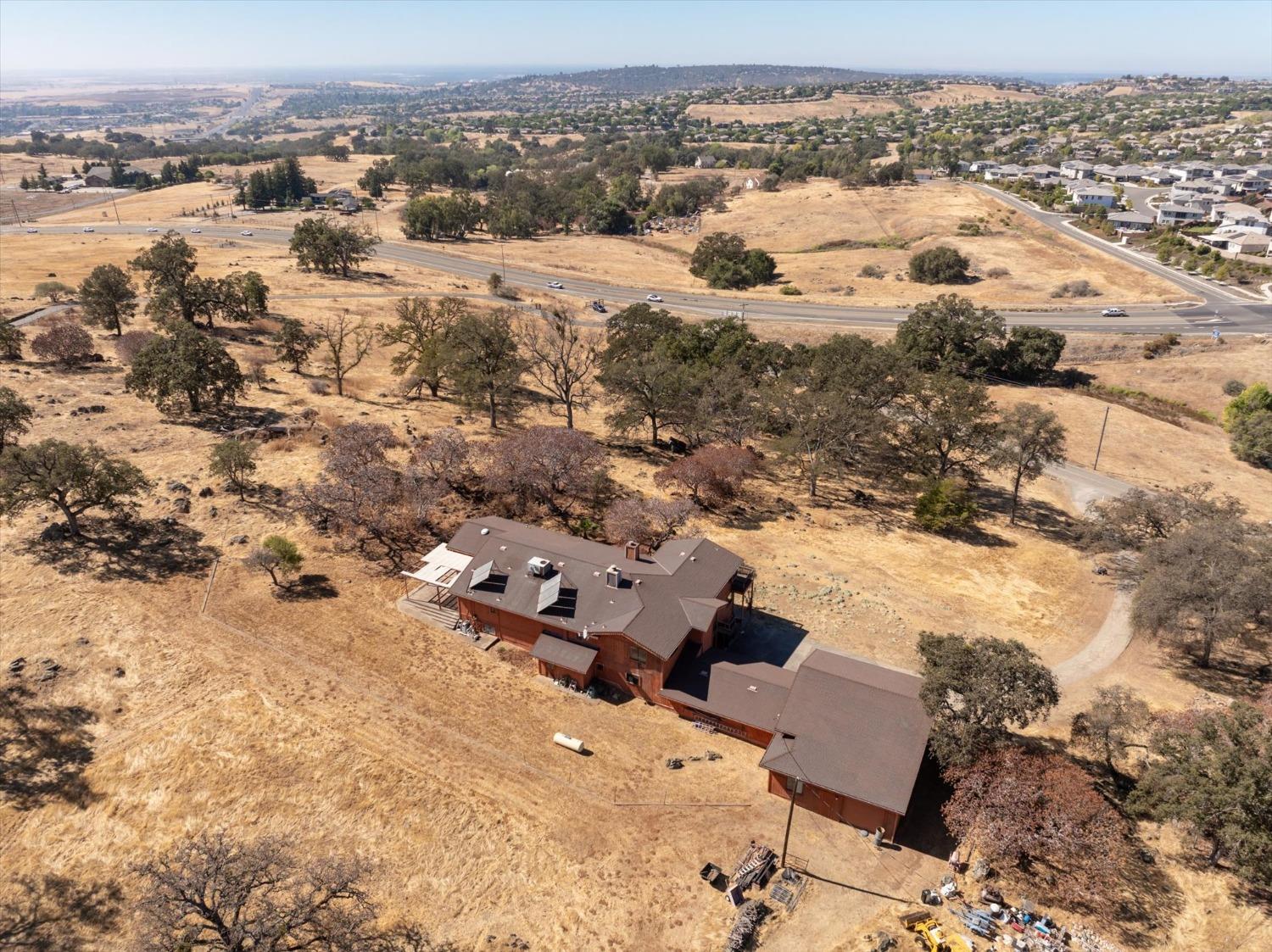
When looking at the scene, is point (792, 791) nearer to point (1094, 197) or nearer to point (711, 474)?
point (711, 474)

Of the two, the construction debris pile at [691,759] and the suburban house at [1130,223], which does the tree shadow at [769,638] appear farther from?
the suburban house at [1130,223]

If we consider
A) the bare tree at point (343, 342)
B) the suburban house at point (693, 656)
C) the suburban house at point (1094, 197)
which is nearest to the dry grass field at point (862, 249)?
A: the suburban house at point (1094, 197)

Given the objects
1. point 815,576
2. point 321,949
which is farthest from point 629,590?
point 321,949

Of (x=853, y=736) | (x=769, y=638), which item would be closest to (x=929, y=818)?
(x=853, y=736)

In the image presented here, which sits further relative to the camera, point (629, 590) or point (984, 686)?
point (629, 590)

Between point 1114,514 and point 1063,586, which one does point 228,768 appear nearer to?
point 1063,586

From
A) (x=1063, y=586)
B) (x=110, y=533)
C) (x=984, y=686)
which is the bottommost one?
(x=1063, y=586)
